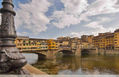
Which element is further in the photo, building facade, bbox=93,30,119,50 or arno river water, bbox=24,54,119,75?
building facade, bbox=93,30,119,50

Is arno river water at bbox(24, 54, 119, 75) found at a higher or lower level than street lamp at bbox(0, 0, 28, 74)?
lower

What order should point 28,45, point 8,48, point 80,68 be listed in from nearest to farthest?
point 8,48 → point 80,68 → point 28,45

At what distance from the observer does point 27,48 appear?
70.7 feet

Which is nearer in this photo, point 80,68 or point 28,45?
point 80,68

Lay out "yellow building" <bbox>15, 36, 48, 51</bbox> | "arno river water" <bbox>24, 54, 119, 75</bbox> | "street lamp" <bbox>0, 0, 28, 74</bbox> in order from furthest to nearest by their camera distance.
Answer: "yellow building" <bbox>15, 36, 48, 51</bbox> < "arno river water" <bbox>24, 54, 119, 75</bbox> < "street lamp" <bbox>0, 0, 28, 74</bbox>

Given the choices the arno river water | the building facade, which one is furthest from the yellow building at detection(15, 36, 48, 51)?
the building facade

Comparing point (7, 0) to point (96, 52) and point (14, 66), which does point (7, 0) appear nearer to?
point (14, 66)

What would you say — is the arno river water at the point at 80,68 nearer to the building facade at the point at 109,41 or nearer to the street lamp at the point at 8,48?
the street lamp at the point at 8,48

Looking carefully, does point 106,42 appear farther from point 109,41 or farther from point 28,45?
point 28,45

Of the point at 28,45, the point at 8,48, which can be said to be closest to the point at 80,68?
the point at 8,48

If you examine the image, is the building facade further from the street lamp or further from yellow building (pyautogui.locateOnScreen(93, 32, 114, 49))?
the street lamp

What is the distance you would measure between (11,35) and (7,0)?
1.26 m

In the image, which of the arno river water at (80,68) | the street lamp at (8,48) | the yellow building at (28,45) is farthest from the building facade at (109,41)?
the street lamp at (8,48)

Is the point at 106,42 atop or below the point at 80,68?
atop
